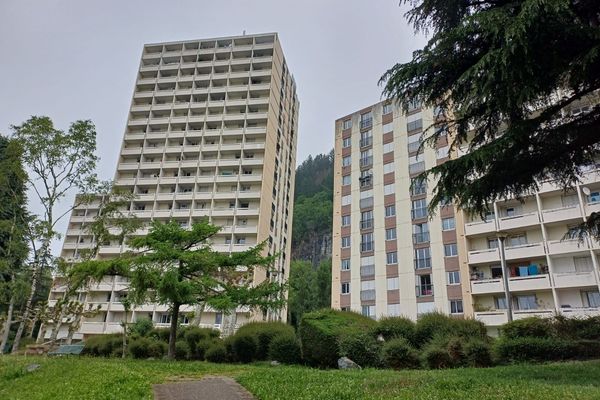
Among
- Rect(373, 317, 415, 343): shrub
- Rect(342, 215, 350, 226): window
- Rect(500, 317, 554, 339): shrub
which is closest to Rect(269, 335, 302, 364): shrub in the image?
Rect(373, 317, 415, 343): shrub

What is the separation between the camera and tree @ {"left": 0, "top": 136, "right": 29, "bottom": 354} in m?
21.9

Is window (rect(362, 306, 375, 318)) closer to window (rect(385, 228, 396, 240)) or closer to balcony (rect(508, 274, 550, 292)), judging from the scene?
window (rect(385, 228, 396, 240))

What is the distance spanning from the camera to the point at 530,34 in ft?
26.5

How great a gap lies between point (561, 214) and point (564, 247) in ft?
8.04

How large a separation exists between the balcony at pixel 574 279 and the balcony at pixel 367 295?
14.3 meters

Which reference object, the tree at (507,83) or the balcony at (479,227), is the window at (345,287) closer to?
the balcony at (479,227)

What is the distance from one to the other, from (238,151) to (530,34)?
149 ft

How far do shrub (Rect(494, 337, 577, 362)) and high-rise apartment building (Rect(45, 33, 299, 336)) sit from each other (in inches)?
1297

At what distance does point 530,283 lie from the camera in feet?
96.4

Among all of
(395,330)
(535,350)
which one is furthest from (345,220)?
(535,350)

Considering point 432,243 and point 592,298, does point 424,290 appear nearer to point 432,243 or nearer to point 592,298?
point 432,243

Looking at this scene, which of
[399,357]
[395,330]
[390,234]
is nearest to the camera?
[399,357]

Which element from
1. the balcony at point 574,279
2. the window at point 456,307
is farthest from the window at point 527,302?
the window at point 456,307

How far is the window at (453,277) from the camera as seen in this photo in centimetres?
3325
